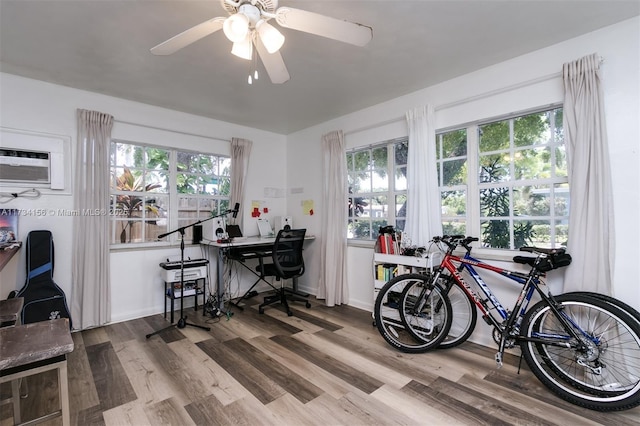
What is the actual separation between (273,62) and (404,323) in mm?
2312

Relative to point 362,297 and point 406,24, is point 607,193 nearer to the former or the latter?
point 406,24

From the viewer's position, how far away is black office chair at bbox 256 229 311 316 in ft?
11.1

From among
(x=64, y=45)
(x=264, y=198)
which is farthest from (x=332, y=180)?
(x=64, y=45)

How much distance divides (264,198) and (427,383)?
3.25 meters

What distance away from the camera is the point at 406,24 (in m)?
2.03

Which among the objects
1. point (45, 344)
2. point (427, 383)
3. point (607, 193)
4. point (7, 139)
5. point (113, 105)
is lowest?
point (427, 383)

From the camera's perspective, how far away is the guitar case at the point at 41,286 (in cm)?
260

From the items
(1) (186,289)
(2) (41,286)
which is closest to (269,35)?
(1) (186,289)

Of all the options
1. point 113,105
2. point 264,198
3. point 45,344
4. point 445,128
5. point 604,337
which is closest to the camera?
point 45,344

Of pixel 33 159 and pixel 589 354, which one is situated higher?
pixel 33 159

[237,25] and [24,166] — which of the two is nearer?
[237,25]

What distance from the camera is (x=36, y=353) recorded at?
1.21 m

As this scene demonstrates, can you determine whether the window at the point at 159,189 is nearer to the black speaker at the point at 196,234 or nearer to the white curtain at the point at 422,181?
the black speaker at the point at 196,234

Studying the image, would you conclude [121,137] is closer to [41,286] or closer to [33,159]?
[33,159]
